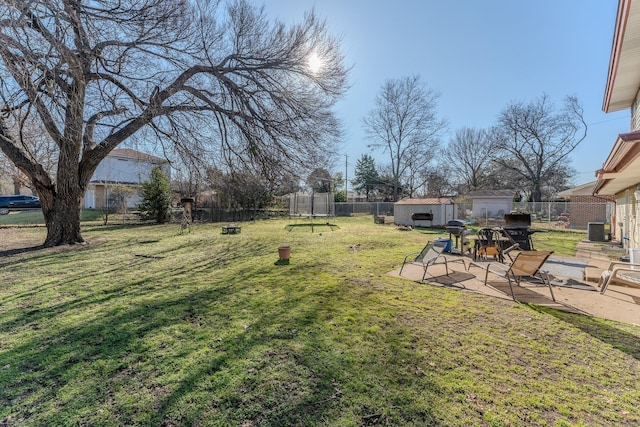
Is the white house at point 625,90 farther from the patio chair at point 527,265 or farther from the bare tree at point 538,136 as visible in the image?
the bare tree at point 538,136

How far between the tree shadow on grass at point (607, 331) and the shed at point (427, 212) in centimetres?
1502

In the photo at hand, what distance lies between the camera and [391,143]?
3372 cm

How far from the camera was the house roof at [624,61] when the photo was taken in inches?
124

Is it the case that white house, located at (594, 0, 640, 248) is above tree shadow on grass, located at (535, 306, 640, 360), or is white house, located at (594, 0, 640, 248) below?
above

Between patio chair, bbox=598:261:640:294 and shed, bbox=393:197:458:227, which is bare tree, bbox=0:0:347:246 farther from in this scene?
shed, bbox=393:197:458:227

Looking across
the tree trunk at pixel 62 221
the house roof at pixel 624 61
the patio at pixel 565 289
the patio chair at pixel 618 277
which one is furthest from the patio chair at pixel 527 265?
the tree trunk at pixel 62 221

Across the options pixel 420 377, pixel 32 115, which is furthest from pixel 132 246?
pixel 420 377

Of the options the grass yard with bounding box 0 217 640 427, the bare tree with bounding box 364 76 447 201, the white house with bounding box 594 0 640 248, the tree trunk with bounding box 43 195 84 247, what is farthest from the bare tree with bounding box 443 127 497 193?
the tree trunk with bounding box 43 195 84 247

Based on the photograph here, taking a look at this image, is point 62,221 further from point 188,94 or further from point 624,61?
point 624,61

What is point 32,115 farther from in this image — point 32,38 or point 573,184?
point 573,184

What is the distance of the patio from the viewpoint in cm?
377

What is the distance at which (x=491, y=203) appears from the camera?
27156 millimetres

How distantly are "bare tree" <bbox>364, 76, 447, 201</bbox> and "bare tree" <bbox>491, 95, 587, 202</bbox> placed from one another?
778 cm

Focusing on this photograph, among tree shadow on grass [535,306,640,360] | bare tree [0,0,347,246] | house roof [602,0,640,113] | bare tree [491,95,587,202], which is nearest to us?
tree shadow on grass [535,306,640,360]
